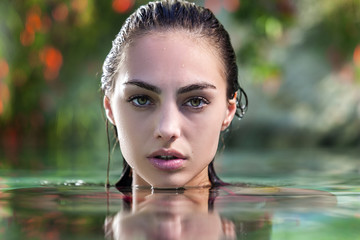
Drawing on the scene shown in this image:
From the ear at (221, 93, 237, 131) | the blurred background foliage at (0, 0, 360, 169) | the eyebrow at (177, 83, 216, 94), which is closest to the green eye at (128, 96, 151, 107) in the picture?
the eyebrow at (177, 83, 216, 94)

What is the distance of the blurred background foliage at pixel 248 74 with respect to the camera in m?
7.20

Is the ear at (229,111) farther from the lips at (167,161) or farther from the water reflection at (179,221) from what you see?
the water reflection at (179,221)

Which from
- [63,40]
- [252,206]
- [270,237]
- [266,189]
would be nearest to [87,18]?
[63,40]

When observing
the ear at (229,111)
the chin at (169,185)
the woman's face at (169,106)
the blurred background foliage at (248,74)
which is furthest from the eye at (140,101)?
the blurred background foliage at (248,74)

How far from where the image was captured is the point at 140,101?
2.05 m

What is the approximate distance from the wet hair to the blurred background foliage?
4696 millimetres

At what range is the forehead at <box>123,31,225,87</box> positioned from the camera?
2.01m

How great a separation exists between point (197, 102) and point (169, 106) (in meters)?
0.13

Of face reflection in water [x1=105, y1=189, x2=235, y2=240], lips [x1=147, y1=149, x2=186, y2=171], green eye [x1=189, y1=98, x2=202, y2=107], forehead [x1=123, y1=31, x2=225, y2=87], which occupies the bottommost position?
face reflection in water [x1=105, y1=189, x2=235, y2=240]

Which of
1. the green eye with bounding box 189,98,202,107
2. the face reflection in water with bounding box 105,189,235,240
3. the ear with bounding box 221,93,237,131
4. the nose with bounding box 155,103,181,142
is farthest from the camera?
the ear with bounding box 221,93,237,131

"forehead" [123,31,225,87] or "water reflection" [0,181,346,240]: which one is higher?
"forehead" [123,31,225,87]

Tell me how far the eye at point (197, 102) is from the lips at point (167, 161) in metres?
0.18

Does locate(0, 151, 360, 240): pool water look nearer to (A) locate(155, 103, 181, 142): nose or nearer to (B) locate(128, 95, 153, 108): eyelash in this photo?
(A) locate(155, 103, 181, 142): nose

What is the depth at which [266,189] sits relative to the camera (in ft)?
7.74
